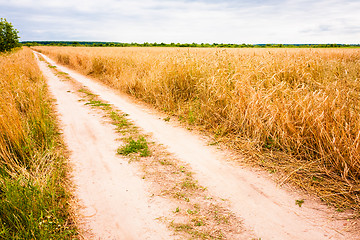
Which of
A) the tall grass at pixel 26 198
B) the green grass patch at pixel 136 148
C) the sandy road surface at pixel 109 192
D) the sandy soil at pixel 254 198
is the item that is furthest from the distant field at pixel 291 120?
the tall grass at pixel 26 198

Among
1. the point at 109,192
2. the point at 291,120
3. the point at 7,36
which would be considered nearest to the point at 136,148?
the point at 109,192

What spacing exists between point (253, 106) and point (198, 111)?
164cm

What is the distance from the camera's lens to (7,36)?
30.0m

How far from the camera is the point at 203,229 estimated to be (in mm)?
2277

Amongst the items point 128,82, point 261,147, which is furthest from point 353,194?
point 128,82

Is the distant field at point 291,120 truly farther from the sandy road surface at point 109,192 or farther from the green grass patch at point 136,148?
the sandy road surface at point 109,192

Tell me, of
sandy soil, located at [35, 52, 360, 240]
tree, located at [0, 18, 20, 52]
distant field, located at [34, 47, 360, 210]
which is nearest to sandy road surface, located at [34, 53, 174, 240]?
sandy soil, located at [35, 52, 360, 240]

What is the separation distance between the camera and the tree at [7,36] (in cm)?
2903

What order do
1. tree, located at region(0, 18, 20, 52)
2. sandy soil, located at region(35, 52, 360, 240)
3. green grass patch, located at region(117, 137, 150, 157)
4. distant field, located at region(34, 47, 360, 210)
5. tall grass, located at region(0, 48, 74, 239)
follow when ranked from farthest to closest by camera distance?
tree, located at region(0, 18, 20, 52), green grass patch, located at region(117, 137, 150, 157), distant field, located at region(34, 47, 360, 210), sandy soil, located at region(35, 52, 360, 240), tall grass, located at region(0, 48, 74, 239)

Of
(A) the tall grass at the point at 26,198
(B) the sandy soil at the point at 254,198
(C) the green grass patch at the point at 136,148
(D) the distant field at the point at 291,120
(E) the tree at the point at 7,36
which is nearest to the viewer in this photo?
(A) the tall grass at the point at 26,198

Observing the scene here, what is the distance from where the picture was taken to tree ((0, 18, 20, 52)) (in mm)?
29031

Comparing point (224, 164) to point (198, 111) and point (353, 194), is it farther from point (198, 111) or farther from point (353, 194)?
point (198, 111)

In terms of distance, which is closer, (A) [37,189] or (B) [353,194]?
(A) [37,189]

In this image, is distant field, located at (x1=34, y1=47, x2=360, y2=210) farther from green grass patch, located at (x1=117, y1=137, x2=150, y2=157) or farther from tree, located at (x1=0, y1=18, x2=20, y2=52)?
tree, located at (x1=0, y1=18, x2=20, y2=52)
